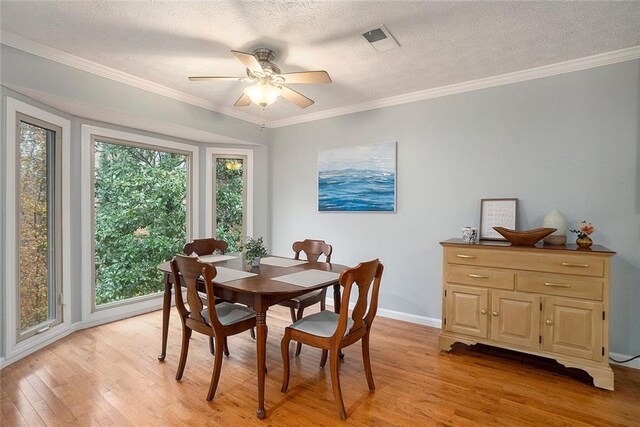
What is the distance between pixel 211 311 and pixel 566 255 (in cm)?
255

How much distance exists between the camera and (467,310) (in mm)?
2729

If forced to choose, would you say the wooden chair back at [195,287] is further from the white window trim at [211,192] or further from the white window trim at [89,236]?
the white window trim at [211,192]

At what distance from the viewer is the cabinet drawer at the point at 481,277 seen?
2.57 metres

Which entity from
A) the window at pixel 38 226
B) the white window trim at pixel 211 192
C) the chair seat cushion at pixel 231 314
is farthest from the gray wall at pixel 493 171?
the window at pixel 38 226

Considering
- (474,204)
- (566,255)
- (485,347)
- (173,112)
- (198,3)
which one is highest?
(198,3)

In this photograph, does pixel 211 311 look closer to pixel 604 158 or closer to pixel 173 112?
pixel 173 112

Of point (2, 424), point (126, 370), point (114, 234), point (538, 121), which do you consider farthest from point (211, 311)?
point (538, 121)

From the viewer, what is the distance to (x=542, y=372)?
248 cm

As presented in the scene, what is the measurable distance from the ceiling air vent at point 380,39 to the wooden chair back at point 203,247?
2.37 m

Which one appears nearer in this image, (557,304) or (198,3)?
(198,3)

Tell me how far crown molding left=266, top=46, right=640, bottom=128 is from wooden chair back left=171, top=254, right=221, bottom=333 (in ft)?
8.90

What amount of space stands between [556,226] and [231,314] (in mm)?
2687

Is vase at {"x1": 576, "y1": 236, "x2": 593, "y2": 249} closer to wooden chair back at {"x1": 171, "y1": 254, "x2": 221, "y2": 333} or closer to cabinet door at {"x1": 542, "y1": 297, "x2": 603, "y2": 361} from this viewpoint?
cabinet door at {"x1": 542, "y1": 297, "x2": 603, "y2": 361}

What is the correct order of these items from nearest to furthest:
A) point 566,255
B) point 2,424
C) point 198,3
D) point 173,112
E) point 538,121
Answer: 1. point 2,424
2. point 198,3
3. point 566,255
4. point 538,121
5. point 173,112
